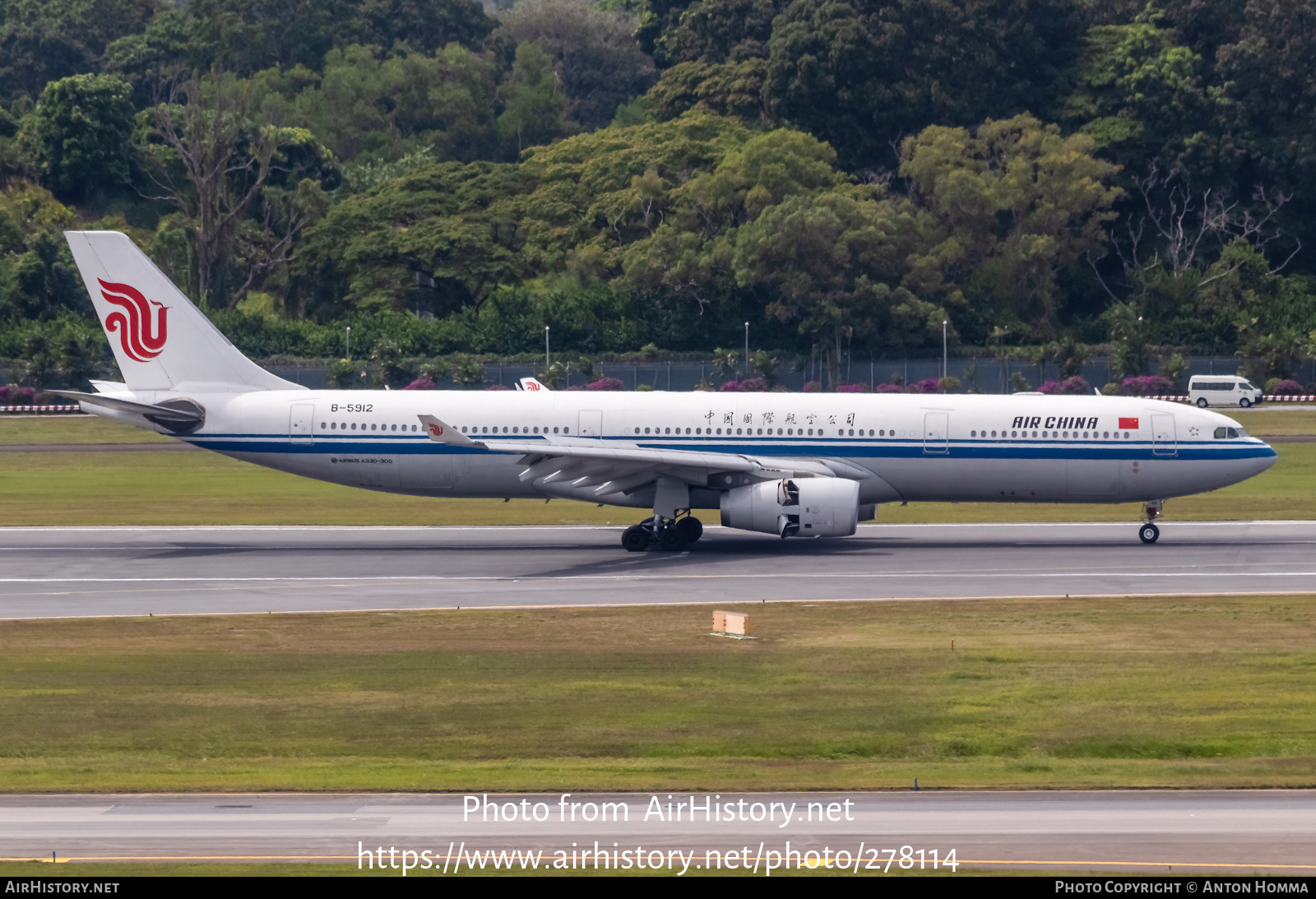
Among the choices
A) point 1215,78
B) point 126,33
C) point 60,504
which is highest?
point 126,33

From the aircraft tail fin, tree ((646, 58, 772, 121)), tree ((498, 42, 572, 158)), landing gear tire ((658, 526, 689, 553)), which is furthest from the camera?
tree ((498, 42, 572, 158))

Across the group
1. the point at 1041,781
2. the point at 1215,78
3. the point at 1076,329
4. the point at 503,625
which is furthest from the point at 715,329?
the point at 1041,781

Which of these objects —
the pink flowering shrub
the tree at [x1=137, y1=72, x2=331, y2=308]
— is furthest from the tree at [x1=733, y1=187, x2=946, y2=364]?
the tree at [x1=137, y1=72, x2=331, y2=308]

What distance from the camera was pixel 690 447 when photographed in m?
41.8

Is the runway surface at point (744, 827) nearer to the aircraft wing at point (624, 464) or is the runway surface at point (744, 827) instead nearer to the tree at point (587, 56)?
the aircraft wing at point (624, 464)

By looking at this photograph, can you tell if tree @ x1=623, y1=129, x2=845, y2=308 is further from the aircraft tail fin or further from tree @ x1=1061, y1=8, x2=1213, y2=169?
the aircraft tail fin

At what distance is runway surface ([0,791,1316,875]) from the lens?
50.1 feet

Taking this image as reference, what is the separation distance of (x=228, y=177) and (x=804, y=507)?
94488 millimetres

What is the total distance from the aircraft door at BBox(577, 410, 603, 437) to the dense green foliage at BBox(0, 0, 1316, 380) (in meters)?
61.7

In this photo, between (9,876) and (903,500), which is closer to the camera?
(9,876)

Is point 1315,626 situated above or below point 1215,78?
below

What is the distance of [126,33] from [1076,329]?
102832 millimetres
